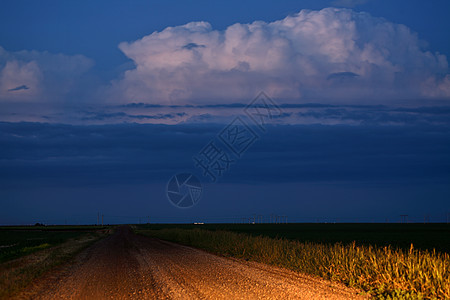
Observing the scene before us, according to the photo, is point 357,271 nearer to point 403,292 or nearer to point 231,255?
point 403,292

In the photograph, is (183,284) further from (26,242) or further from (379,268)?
(26,242)

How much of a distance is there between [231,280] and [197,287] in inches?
80.7

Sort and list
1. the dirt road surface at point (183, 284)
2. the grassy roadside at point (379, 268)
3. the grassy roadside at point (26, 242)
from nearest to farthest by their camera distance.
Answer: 1. the grassy roadside at point (379, 268)
2. the dirt road surface at point (183, 284)
3. the grassy roadside at point (26, 242)

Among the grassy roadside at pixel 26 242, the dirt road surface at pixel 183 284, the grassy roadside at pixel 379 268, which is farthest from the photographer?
the grassy roadside at pixel 26 242

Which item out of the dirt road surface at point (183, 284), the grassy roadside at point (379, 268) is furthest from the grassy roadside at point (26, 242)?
the grassy roadside at point (379, 268)

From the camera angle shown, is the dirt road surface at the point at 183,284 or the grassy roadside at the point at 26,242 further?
the grassy roadside at the point at 26,242

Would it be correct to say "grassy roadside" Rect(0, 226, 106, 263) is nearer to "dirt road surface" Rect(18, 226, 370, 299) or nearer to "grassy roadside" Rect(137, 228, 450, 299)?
"dirt road surface" Rect(18, 226, 370, 299)

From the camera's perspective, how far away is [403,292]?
12.8m

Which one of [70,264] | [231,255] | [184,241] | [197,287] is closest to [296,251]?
[231,255]

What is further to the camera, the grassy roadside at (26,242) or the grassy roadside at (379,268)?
the grassy roadside at (26,242)

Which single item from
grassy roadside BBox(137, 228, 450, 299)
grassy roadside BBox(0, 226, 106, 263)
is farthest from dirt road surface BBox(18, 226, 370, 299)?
grassy roadside BBox(0, 226, 106, 263)

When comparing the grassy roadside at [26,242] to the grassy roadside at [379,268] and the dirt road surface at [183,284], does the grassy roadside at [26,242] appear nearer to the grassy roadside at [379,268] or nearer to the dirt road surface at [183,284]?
Result: the dirt road surface at [183,284]

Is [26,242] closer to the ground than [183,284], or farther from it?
closer to the ground

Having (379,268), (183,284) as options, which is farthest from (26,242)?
(379,268)
